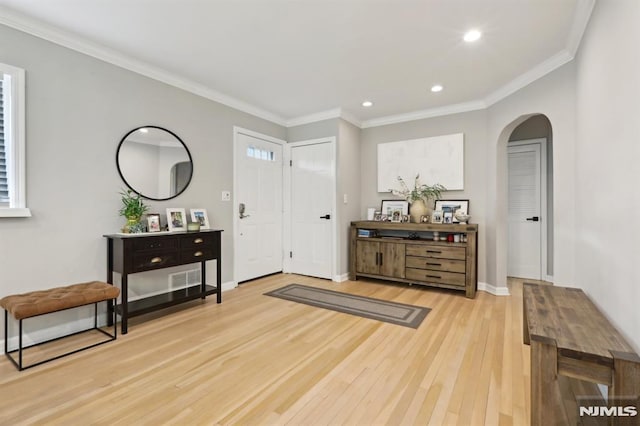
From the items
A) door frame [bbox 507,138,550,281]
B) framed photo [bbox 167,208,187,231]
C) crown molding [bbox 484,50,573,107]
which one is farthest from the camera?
door frame [bbox 507,138,550,281]

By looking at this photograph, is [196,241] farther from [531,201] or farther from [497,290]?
[531,201]

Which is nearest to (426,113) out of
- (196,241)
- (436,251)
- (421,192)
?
(421,192)

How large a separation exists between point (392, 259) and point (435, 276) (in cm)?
59

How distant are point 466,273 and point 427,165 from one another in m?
1.61

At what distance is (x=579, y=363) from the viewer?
4.20ft

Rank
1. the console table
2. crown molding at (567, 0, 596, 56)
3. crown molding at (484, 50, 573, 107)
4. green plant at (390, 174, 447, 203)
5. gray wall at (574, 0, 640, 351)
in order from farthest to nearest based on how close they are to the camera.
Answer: green plant at (390, 174, 447, 203)
crown molding at (484, 50, 573, 107)
the console table
crown molding at (567, 0, 596, 56)
gray wall at (574, 0, 640, 351)

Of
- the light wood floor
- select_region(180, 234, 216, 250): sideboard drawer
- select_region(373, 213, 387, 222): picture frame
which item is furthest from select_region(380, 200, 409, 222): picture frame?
select_region(180, 234, 216, 250): sideboard drawer

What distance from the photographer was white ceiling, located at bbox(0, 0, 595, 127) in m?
2.14

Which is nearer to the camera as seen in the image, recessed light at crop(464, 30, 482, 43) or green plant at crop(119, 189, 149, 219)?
recessed light at crop(464, 30, 482, 43)

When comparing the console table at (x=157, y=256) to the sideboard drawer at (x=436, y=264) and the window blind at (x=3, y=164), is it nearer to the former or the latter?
the window blind at (x=3, y=164)

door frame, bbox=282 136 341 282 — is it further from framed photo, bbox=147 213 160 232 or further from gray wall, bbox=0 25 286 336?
framed photo, bbox=147 213 160 232

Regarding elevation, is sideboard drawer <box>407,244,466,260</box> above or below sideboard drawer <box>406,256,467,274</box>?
above

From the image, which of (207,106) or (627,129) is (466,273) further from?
(207,106)

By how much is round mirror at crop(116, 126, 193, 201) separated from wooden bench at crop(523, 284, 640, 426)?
3310 millimetres
